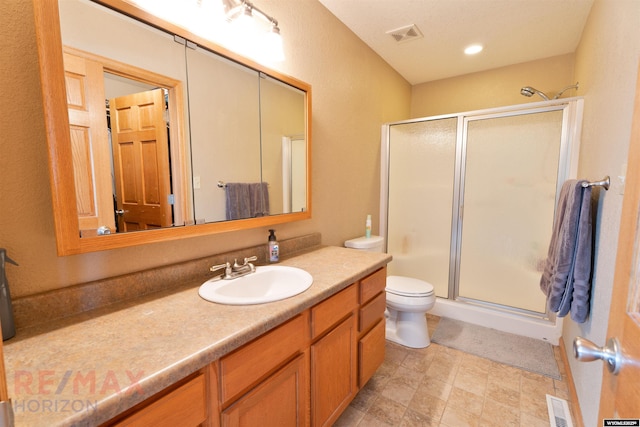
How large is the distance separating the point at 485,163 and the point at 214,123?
2.24 m

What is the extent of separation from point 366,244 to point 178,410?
5.81 ft

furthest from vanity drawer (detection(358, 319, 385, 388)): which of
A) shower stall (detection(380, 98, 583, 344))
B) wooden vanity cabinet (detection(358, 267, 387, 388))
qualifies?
shower stall (detection(380, 98, 583, 344))

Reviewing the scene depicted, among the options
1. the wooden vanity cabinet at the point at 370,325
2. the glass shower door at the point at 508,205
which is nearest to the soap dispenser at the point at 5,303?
the wooden vanity cabinet at the point at 370,325

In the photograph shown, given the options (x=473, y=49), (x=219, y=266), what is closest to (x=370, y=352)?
(x=219, y=266)

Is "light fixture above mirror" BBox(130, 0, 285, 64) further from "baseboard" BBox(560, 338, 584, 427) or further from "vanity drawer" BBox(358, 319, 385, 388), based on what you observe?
"baseboard" BBox(560, 338, 584, 427)

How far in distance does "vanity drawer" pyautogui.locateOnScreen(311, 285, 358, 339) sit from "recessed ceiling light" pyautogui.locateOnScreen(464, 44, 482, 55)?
2366 mm

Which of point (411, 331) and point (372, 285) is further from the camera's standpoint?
point (411, 331)

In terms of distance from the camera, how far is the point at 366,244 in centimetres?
230

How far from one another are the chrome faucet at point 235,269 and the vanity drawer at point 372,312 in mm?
624

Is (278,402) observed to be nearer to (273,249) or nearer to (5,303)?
(273,249)

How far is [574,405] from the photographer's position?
156 centimetres

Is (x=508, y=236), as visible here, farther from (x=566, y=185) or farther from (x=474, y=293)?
(x=566, y=185)

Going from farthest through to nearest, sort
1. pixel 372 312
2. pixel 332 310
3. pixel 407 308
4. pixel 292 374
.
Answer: pixel 407 308
pixel 372 312
pixel 332 310
pixel 292 374

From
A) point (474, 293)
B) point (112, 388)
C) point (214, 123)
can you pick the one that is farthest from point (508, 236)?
point (112, 388)
